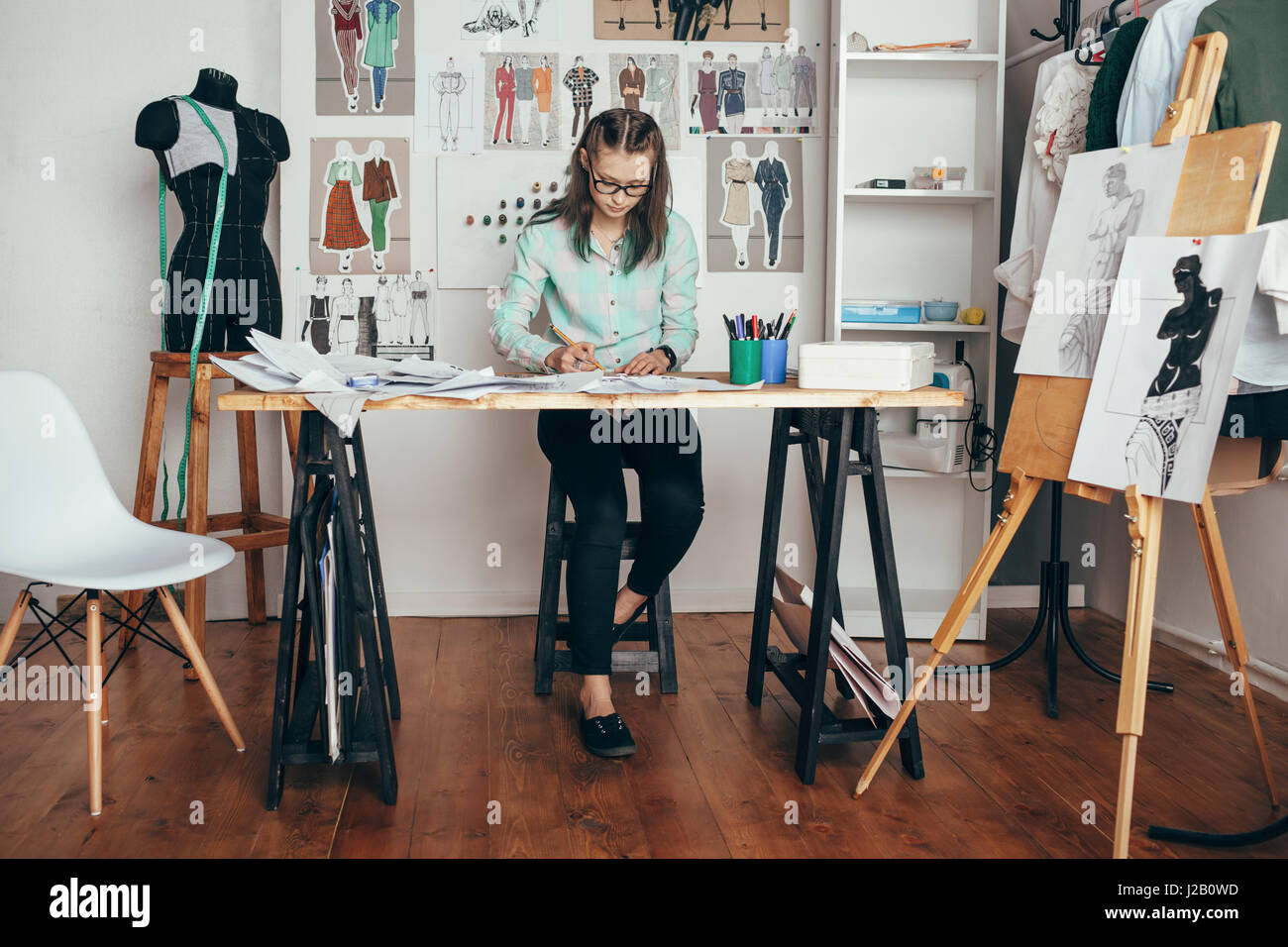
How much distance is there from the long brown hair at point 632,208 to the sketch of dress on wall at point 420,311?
86 centimetres

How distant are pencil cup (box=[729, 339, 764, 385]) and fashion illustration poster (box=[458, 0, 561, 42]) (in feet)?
5.49

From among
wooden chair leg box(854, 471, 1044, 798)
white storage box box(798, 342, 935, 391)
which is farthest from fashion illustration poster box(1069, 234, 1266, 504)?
white storage box box(798, 342, 935, 391)

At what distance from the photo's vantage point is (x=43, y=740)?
221 centimetres

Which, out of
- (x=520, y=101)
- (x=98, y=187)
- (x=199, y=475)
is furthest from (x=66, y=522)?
(x=520, y=101)

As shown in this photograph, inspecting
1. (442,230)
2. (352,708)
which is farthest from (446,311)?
(352,708)

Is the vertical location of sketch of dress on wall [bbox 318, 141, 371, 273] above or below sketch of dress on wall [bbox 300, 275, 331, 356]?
above

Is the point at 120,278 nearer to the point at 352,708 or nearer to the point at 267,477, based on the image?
the point at 267,477

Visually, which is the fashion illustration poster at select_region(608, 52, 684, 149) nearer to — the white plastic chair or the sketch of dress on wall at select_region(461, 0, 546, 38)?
the sketch of dress on wall at select_region(461, 0, 546, 38)

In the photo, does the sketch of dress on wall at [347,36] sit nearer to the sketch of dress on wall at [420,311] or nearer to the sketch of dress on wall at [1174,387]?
the sketch of dress on wall at [420,311]

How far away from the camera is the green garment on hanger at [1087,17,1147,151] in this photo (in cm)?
230

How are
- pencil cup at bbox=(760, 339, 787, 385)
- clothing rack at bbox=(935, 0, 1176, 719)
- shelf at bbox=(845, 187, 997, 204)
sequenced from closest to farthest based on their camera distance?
1. pencil cup at bbox=(760, 339, 787, 385)
2. clothing rack at bbox=(935, 0, 1176, 719)
3. shelf at bbox=(845, 187, 997, 204)

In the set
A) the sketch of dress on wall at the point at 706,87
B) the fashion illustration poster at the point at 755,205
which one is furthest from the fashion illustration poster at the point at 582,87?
the fashion illustration poster at the point at 755,205
